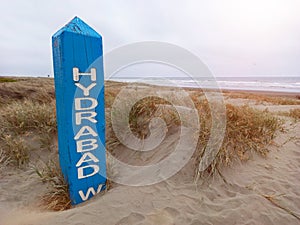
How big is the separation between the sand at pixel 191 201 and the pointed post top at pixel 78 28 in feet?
5.96

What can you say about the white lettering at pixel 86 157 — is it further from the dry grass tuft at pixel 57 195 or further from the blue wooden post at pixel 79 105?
the dry grass tuft at pixel 57 195

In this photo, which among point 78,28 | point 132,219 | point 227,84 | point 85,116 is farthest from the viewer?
point 227,84

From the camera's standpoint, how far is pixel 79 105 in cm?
223

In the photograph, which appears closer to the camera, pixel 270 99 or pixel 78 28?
pixel 78 28

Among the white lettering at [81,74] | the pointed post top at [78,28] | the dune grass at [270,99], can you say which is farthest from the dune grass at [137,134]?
the dune grass at [270,99]

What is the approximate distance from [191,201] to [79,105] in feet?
5.18

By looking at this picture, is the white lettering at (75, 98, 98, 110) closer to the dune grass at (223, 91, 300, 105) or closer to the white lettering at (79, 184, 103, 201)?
the white lettering at (79, 184, 103, 201)

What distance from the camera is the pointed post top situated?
2.08 metres

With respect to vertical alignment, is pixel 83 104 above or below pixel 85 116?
above

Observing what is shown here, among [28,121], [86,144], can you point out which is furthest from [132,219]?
[28,121]

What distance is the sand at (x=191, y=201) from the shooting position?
202 cm

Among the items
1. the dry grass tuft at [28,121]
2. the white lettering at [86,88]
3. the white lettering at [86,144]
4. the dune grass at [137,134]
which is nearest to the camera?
the white lettering at [86,88]

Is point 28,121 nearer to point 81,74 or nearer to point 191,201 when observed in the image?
point 81,74

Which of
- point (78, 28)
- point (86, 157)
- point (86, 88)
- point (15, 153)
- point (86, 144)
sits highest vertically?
point (78, 28)
